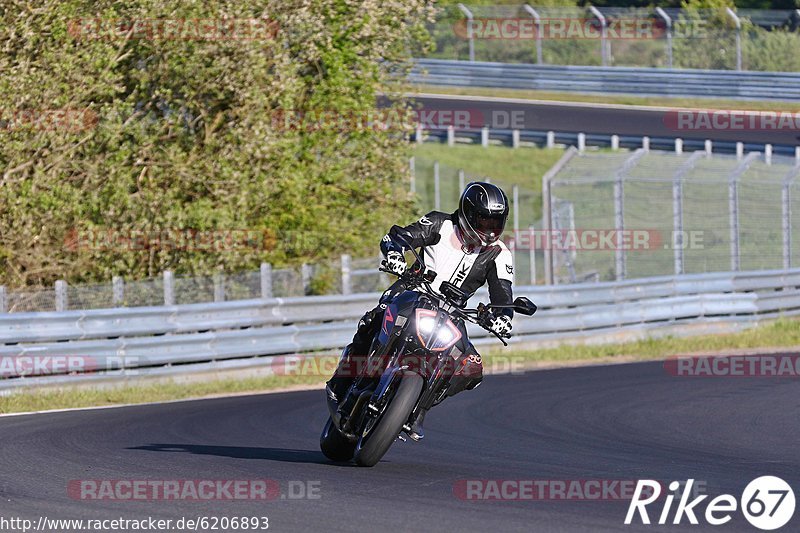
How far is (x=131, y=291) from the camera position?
16891mm

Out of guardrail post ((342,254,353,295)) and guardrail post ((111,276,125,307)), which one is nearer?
guardrail post ((111,276,125,307))

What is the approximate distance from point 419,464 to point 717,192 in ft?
85.8

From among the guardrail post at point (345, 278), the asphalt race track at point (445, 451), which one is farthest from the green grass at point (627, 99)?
the asphalt race track at point (445, 451)

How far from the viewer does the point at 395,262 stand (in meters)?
7.92

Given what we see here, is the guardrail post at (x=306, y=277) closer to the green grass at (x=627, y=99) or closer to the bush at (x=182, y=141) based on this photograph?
the bush at (x=182, y=141)

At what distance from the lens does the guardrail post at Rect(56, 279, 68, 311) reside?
1594cm

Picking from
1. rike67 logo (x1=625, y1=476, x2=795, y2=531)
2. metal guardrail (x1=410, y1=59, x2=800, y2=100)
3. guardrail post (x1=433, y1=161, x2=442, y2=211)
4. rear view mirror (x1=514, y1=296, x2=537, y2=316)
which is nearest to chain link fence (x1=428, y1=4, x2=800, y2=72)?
metal guardrail (x1=410, y1=59, x2=800, y2=100)

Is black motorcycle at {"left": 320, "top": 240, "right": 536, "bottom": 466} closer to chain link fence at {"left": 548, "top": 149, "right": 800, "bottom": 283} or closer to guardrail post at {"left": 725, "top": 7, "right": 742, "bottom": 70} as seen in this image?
chain link fence at {"left": 548, "top": 149, "right": 800, "bottom": 283}

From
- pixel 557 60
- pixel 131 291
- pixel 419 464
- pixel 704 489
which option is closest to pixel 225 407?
pixel 131 291

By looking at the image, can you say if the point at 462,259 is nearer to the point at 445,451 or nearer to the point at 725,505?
the point at 445,451

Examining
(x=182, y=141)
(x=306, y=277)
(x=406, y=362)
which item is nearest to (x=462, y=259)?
(x=406, y=362)

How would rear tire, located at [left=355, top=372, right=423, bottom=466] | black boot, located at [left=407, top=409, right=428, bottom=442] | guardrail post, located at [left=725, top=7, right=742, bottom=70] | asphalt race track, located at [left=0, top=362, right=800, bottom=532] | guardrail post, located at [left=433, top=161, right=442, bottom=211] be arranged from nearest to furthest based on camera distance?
asphalt race track, located at [left=0, top=362, right=800, bottom=532]
rear tire, located at [left=355, top=372, right=423, bottom=466]
black boot, located at [left=407, top=409, right=428, bottom=442]
guardrail post, located at [left=433, top=161, right=442, bottom=211]
guardrail post, located at [left=725, top=7, right=742, bottom=70]

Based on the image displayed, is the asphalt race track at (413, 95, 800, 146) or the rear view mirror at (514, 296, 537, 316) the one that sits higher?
the rear view mirror at (514, 296, 537, 316)

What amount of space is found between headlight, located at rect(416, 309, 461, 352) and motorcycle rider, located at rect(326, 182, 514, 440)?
16 cm
